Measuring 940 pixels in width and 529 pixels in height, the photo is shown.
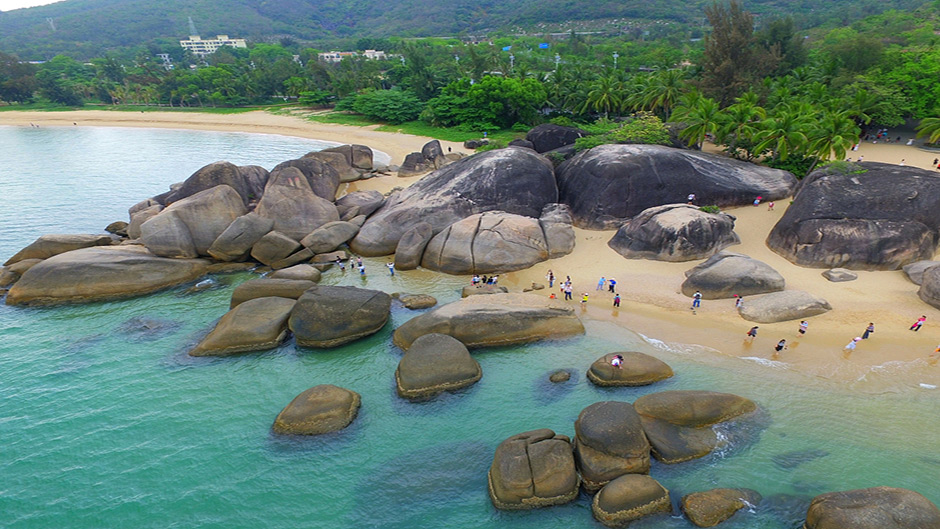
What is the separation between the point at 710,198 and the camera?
92.5 feet

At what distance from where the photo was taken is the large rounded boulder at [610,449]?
12.8 metres

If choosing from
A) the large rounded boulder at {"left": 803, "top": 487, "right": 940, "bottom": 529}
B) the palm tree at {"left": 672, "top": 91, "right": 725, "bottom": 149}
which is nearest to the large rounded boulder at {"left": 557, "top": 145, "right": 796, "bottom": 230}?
the palm tree at {"left": 672, "top": 91, "right": 725, "bottom": 149}

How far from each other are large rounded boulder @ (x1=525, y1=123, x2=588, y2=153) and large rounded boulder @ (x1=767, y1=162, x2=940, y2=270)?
876 inches

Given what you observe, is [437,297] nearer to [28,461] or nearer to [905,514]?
[28,461]

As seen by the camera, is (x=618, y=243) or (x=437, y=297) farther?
(x=618, y=243)

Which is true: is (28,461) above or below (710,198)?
below

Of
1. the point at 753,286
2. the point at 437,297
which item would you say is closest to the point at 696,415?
the point at 753,286

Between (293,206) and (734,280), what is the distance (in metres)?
25.2

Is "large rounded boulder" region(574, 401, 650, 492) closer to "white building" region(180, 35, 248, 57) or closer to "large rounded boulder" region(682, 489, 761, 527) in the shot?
"large rounded boulder" region(682, 489, 761, 527)

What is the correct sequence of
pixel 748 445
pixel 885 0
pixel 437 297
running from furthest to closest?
pixel 885 0, pixel 437 297, pixel 748 445

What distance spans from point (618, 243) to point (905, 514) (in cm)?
1682

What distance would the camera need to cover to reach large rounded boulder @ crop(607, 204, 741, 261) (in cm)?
2356

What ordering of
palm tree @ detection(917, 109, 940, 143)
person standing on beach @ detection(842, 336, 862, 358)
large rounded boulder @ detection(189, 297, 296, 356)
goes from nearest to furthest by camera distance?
person standing on beach @ detection(842, 336, 862, 358) < large rounded boulder @ detection(189, 297, 296, 356) < palm tree @ detection(917, 109, 940, 143)

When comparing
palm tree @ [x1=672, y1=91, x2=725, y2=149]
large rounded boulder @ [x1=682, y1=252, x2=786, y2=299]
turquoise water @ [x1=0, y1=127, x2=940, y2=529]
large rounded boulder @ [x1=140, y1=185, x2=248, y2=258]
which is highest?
palm tree @ [x1=672, y1=91, x2=725, y2=149]
